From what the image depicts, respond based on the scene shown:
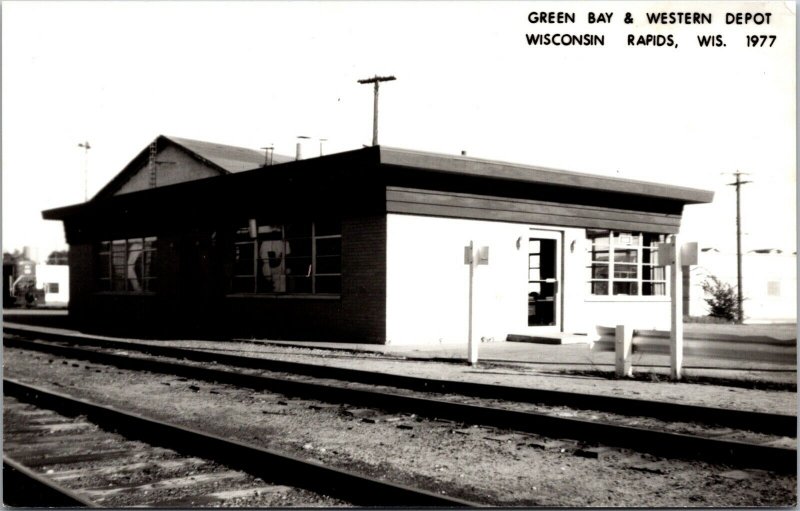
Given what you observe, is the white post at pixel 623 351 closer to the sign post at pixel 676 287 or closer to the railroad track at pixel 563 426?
the sign post at pixel 676 287

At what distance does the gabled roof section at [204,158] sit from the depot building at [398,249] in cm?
532

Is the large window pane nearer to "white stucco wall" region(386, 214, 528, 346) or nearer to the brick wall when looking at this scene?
the brick wall

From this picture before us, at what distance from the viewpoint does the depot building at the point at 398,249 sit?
1630 centimetres

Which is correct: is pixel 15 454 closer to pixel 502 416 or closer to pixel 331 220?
pixel 502 416

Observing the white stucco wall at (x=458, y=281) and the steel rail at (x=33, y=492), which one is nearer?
the steel rail at (x=33, y=492)

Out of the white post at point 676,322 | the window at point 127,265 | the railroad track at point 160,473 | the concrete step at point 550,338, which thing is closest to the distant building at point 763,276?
the concrete step at point 550,338

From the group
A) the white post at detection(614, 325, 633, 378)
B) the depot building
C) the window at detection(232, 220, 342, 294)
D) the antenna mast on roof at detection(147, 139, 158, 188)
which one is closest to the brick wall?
the depot building

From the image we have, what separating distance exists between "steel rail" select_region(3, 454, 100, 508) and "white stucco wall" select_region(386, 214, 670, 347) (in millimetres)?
10561

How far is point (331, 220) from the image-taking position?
57.7 ft

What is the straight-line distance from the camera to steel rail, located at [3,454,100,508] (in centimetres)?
497

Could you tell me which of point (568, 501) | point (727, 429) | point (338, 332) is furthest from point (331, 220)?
point (568, 501)

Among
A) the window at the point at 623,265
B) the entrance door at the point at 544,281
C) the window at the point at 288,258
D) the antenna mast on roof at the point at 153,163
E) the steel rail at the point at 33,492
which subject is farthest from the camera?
the antenna mast on roof at the point at 153,163

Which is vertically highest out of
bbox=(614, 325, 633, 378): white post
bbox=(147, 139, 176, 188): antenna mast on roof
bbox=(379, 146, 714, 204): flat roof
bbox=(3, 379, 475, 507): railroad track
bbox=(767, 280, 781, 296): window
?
bbox=(147, 139, 176, 188): antenna mast on roof

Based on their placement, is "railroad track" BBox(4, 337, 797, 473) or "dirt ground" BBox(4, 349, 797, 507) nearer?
"dirt ground" BBox(4, 349, 797, 507)
